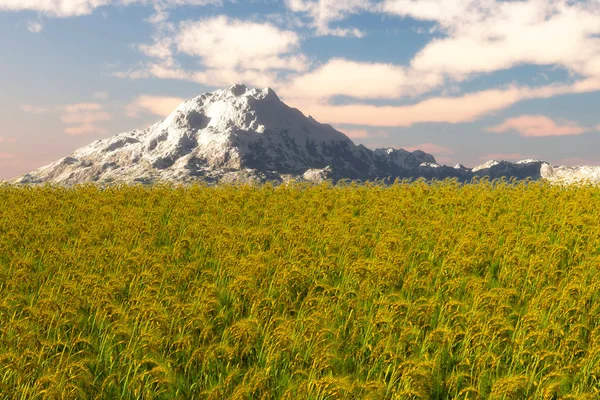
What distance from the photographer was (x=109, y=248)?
348 inches

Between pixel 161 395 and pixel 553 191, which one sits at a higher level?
pixel 553 191

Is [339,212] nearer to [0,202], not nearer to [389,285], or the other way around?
[389,285]

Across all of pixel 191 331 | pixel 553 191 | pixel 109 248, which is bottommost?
pixel 191 331

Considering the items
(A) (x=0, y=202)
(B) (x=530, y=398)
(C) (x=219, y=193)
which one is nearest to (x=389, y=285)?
(B) (x=530, y=398)

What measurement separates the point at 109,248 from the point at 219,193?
6.84 m

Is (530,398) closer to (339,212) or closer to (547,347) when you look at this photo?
(547,347)

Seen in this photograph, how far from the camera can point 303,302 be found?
21.8ft

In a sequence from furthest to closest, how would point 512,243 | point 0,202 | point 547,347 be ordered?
1. point 0,202
2. point 512,243
3. point 547,347

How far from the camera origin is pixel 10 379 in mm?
5066

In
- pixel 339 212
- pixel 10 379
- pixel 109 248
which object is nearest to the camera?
pixel 10 379

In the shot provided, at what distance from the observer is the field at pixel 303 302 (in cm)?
487

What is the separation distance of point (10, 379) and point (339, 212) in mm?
8427

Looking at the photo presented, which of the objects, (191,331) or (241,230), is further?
(241,230)

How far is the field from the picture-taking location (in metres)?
4.87
